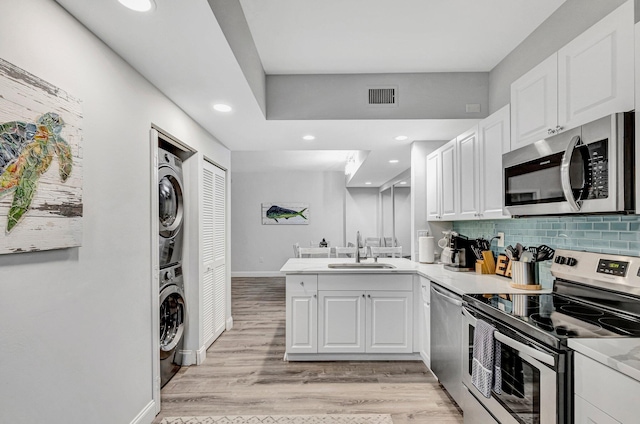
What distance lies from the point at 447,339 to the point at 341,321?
3.35ft

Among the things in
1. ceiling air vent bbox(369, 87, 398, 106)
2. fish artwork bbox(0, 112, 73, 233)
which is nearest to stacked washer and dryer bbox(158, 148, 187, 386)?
fish artwork bbox(0, 112, 73, 233)

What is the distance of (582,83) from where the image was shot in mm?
1662

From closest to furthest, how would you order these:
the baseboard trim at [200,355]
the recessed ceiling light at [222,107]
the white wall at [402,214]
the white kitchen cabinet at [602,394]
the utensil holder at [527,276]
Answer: the white kitchen cabinet at [602,394], the utensil holder at [527,276], the recessed ceiling light at [222,107], the baseboard trim at [200,355], the white wall at [402,214]

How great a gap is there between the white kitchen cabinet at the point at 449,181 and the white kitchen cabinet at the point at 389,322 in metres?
0.86

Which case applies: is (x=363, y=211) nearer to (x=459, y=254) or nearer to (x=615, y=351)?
(x=459, y=254)

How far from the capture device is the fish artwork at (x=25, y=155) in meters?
1.17

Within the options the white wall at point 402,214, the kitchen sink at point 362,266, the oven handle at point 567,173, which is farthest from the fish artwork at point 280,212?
the oven handle at point 567,173

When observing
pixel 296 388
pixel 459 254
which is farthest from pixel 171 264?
pixel 459 254

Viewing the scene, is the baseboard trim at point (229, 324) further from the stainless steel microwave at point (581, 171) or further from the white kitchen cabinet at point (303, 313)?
the stainless steel microwave at point (581, 171)

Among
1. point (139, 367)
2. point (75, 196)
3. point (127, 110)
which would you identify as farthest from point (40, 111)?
point (139, 367)

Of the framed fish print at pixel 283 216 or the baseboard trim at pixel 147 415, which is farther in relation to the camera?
the framed fish print at pixel 283 216

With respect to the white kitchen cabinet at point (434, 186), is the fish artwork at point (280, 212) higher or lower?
lower

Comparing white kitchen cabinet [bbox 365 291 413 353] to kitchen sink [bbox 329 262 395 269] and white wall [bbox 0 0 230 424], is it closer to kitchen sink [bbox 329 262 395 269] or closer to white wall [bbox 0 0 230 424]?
kitchen sink [bbox 329 262 395 269]


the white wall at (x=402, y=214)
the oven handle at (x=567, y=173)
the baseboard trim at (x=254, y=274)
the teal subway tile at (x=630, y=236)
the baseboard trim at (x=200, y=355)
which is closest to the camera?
the oven handle at (x=567, y=173)
